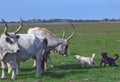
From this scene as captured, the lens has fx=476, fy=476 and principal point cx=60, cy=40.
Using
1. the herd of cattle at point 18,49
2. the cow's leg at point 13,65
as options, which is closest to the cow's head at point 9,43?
the herd of cattle at point 18,49

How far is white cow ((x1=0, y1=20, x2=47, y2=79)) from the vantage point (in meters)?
18.8

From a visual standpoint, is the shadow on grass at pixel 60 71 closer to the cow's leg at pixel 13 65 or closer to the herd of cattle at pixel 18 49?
the herd of cattle at pixel 18 49

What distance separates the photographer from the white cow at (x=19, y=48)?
18.8 metres

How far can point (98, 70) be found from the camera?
2170 cm

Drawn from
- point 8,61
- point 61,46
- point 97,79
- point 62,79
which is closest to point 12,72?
point 8,61

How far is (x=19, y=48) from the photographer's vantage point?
63.5ft

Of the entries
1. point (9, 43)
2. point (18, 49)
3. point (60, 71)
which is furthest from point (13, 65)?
point (60, 71)

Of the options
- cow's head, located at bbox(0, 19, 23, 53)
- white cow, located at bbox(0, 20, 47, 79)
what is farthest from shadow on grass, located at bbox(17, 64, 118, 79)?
cow's head, located at bbox(0, 19, 23, 53)

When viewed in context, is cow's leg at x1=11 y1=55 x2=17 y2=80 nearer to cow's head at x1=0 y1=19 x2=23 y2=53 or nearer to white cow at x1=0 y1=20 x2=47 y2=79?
white cow at x1=0 y1=20 x2=47 y2=79

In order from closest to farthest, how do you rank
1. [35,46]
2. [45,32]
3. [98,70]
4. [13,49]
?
[13,49] → [35,46] → [98,70] → [45,32]

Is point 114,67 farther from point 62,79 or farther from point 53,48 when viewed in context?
point 62,79

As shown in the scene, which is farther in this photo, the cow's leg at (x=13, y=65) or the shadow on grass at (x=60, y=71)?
the shadow on grass at (x=60, y=71)

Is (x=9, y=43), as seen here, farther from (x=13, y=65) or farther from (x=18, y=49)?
(x=13, y=65)

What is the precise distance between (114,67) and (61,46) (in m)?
3.03
